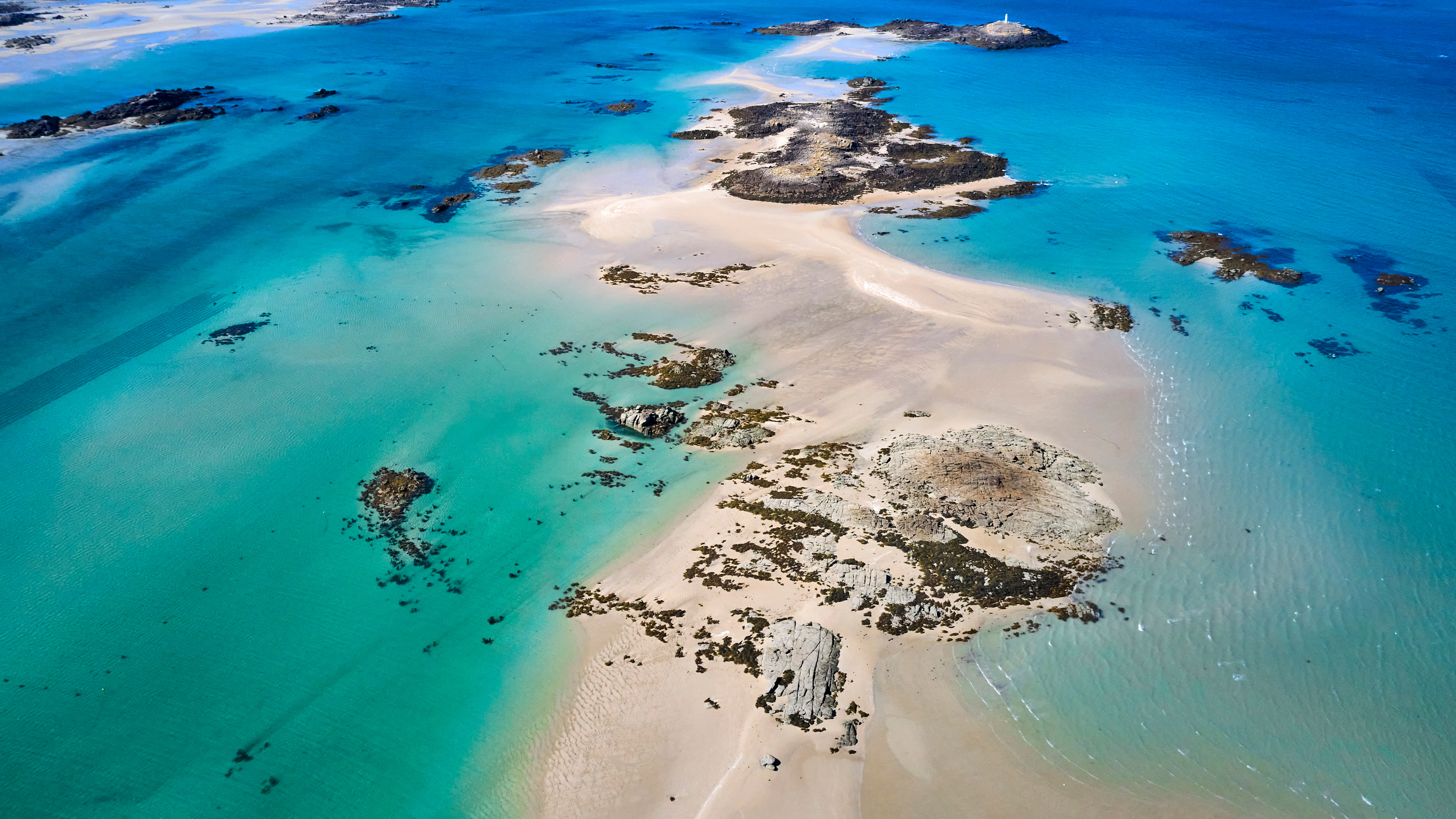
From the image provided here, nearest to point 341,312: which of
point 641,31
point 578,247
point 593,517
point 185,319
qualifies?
point 185,319

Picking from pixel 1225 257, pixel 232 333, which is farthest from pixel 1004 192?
pixel 232 333

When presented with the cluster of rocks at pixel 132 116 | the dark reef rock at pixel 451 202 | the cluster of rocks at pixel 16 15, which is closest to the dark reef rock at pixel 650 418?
the dark reef rock at pixel 451 202

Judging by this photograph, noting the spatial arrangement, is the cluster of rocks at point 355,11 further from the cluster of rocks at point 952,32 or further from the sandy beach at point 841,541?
the sandy beach at point 841,541

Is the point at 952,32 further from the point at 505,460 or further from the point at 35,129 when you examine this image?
the point at 35,129

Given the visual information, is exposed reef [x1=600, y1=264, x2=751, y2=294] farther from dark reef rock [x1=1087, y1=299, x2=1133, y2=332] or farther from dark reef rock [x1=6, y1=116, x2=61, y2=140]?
dark reef rock [x1=6, y1=116, x2=61, y2=140]

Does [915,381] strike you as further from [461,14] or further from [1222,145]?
[461,14]

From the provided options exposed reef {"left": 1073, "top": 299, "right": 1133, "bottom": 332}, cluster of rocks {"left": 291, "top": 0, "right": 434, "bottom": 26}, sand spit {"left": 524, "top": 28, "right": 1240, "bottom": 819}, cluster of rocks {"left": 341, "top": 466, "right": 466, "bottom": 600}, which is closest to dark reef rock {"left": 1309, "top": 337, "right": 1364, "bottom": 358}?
exposed reef {"left": 1073, "top": 299, "right": 1133, "bottom": 332}
